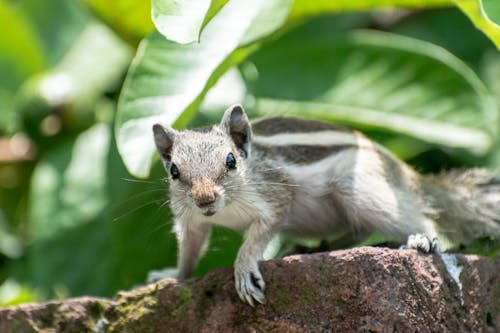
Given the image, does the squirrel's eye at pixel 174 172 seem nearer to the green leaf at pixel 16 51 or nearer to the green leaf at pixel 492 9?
the green leaf at pixel 492 9

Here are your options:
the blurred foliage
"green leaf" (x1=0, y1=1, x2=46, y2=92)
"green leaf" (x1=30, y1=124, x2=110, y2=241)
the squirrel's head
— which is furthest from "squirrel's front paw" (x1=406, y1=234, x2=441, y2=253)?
"green leaf" (x1=0, y1=1, x2=46, y2=92)

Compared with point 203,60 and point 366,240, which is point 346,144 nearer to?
point 366,240

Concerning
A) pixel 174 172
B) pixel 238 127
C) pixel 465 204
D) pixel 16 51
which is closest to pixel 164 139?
pixel 174 172

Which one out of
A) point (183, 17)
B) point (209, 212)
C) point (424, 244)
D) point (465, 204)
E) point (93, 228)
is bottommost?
point (93, 228)

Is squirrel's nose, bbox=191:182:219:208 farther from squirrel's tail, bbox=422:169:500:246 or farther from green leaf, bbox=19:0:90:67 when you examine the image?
green leaf, bbox=19:0:90:67

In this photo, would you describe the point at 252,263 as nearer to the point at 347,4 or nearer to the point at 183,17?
the point at 183,17

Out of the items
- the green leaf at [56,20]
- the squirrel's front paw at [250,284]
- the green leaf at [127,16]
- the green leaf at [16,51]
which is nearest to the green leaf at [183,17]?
the squirrel's front paw at [250,284]

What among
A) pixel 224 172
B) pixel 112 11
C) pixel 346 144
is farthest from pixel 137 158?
pixel 112 11
